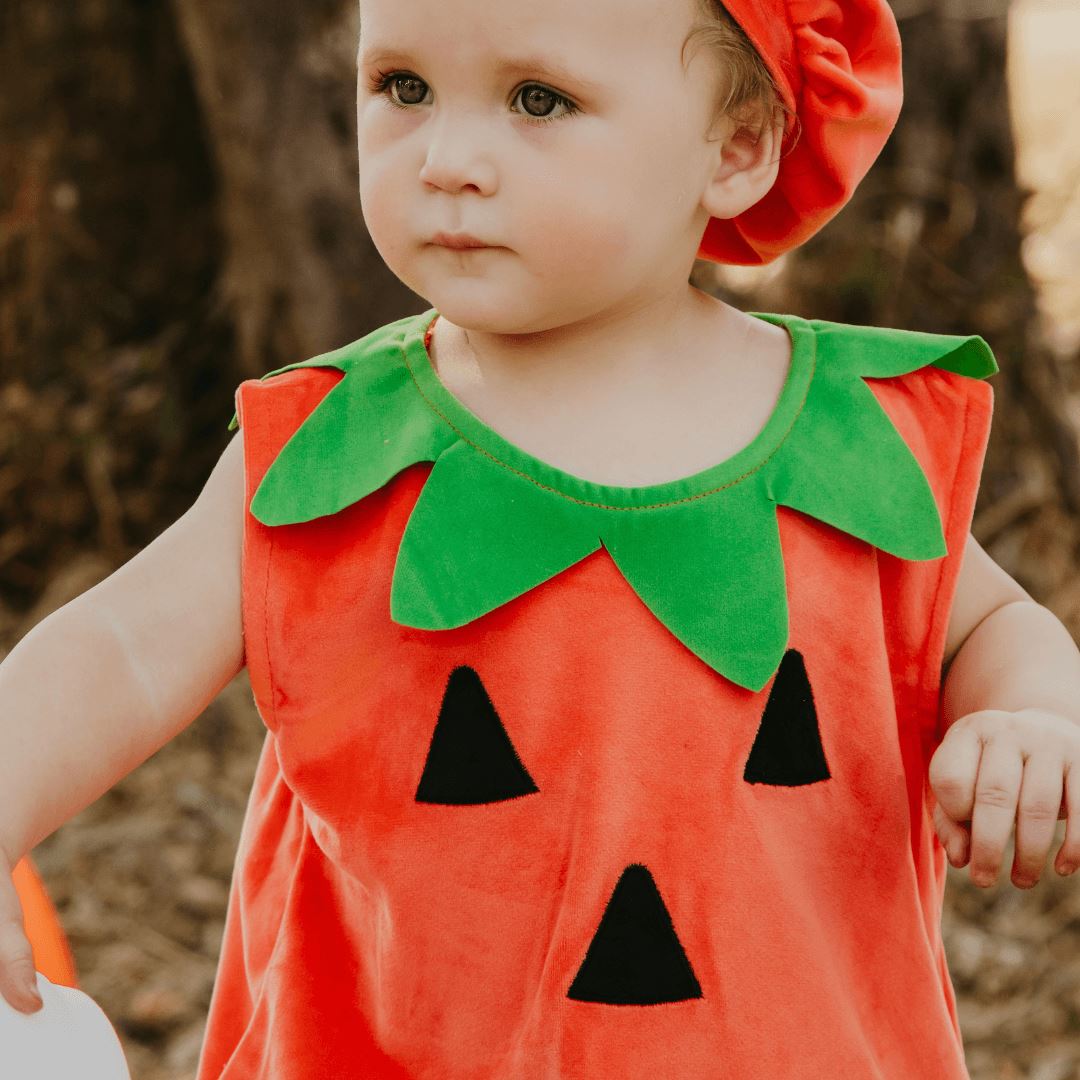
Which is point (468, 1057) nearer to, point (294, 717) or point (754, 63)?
point (294, 717)

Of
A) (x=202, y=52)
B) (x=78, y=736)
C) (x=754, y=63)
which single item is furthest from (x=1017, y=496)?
(x=78, y=736)

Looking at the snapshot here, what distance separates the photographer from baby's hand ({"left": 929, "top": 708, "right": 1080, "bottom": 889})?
1.09m

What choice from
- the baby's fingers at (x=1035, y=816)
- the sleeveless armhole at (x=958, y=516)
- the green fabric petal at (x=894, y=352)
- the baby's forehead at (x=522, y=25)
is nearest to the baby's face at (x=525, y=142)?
the baby's forehead at (x=522, y=25)

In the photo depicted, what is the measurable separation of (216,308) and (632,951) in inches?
94.9

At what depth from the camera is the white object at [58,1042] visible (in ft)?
3.06

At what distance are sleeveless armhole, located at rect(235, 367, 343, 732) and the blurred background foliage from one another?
1.39m

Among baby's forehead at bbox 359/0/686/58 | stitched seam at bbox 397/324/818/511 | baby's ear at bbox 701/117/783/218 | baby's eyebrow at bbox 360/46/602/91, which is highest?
baby's forehead at bbox 359/0/686/58

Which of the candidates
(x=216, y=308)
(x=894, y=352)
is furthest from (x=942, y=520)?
(x=216, y=308)

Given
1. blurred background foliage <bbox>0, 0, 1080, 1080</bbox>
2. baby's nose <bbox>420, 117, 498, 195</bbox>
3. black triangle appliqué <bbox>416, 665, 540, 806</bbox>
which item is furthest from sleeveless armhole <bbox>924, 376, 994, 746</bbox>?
blurred background foliage <bbox>0, 0, 1080, 1080</bbox>

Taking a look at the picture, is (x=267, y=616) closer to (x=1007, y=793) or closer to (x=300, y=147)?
(x=1007, y=793)

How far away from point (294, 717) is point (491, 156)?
427 mm

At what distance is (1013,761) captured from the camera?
1110 mm

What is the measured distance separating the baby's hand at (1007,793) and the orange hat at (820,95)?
17.7 inches

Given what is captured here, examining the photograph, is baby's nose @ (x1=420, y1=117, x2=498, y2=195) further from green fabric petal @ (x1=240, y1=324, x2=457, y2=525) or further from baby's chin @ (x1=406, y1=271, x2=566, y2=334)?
green fabric petal @ (x1=240, y1=324, x2=457, y2=525)
